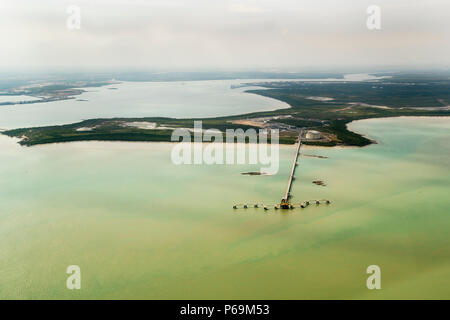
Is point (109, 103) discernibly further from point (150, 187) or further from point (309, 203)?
point (309, 203)

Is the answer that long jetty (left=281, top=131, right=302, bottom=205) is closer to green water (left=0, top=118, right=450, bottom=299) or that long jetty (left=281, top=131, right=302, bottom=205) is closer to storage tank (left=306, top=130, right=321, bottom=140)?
green water (left=0, top=118, right=450, bottom=299)

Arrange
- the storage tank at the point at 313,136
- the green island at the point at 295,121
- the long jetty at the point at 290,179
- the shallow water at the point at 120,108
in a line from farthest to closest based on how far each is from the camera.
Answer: the shallow water at the point at 120,108 < the green island at the point at 295,121 < the storage tank at the point at 313,136 < the long jetty at the point at 290,179

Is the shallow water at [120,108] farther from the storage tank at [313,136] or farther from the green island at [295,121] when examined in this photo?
the storage tank at [313,136]

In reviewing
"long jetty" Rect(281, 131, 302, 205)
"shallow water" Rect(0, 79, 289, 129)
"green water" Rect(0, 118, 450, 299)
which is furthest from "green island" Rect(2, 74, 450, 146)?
"green water" Rect(0, 118, 450, 299)

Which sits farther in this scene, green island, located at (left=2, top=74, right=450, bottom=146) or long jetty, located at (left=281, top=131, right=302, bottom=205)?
green island, located at (left=2, top=74, right=450, bottom=146)

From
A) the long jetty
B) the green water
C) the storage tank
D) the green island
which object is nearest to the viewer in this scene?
the green water

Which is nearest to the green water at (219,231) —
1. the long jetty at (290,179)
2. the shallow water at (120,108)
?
the long jetty at (290,179)

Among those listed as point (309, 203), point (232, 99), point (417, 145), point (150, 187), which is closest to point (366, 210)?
point (309, 203)

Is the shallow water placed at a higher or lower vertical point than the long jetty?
higher

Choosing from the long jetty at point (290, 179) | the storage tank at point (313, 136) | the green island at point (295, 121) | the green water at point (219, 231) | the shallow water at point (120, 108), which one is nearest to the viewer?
the green water at point (219, 231)
